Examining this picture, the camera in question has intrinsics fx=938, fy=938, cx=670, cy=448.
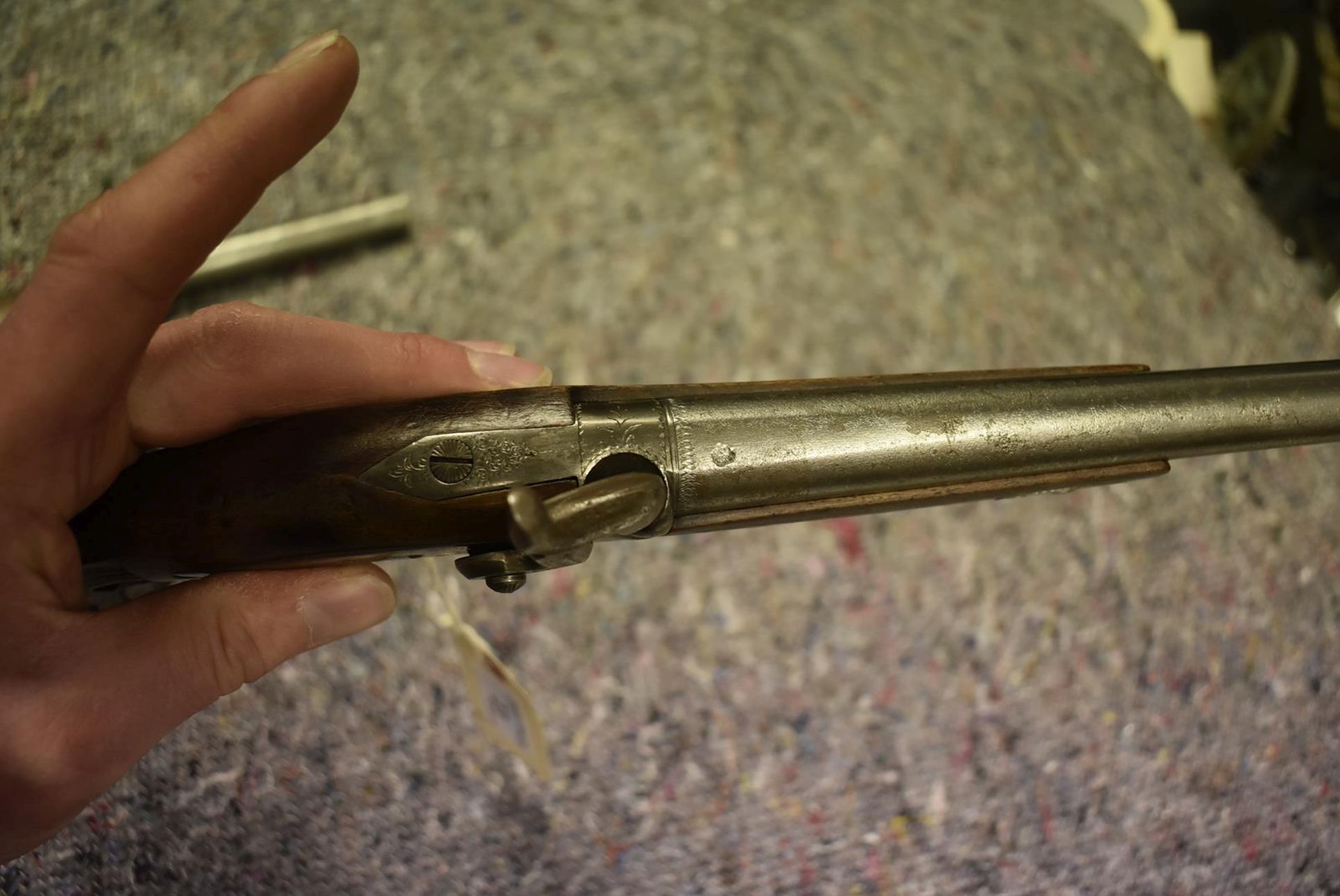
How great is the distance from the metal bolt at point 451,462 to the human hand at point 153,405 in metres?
0.13

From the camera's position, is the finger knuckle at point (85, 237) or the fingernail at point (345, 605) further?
the fingernail at point (345, 605)

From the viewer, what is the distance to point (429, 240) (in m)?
1.56

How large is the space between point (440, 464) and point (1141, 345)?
52.9 inches

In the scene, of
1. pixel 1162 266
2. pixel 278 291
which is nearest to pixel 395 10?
pixel 278 291

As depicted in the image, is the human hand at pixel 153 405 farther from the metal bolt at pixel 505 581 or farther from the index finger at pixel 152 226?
the metal bolt at pixel 505 581

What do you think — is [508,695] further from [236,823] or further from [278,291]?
[278,291]

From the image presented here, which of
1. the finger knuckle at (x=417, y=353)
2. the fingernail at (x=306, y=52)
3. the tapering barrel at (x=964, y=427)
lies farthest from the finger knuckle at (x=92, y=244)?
the tapering barrel at (x=964, y=427)

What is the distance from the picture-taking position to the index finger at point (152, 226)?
Answer: 2.23 ft

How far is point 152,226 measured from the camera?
26.8 inches

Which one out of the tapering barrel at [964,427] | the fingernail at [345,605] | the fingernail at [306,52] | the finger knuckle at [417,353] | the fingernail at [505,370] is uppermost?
the fingernail at [306,52]

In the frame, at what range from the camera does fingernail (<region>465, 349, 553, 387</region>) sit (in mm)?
940

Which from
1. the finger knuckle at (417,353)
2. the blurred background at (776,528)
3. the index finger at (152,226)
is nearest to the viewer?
the index finger at (152,226)

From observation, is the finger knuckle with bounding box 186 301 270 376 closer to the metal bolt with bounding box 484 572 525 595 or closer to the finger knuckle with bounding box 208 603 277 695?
the finger knuckle with bounding box 208 603 277 695

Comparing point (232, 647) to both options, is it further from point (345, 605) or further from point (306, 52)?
point (306, 52)
